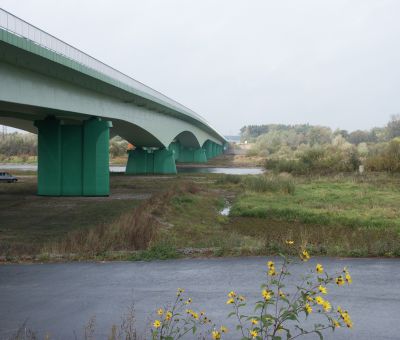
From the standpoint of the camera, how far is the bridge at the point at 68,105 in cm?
1822

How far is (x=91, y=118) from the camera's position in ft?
95.1

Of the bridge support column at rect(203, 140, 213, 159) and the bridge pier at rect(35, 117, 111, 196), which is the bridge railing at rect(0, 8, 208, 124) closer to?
the bridge pier at rect(35, 117, 111, 196)

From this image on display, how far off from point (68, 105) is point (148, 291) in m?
16.9

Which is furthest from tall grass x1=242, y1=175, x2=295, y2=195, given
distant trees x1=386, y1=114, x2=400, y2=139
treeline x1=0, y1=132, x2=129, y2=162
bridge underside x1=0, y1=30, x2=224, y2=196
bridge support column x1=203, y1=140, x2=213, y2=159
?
distant trees x1=386, y1=114, x2=400, y2=139

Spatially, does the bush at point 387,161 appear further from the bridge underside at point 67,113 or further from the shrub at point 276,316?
the shrub at point 276,316

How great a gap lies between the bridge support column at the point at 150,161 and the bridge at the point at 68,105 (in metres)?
6.68

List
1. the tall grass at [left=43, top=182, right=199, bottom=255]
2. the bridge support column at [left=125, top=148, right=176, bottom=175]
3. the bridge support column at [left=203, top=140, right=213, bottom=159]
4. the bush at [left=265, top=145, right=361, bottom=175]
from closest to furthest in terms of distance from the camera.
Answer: the tall grass at [left=43, top=182, right=199, bottom=255] < the bush at [left=265, top=145, right=361, bottom=175] < the bridge support column at [left=125, top=148, right=176, bottom=175] < the bridge support column at [left=203, top=140, right=213, bottom=159]

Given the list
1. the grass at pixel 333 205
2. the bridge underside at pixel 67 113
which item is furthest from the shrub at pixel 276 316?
the bridge underside at pixel 67 113

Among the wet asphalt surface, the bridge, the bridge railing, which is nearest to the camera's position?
the wet asphalt surface

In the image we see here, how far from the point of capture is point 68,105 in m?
23.7

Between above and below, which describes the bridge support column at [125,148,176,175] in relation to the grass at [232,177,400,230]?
above

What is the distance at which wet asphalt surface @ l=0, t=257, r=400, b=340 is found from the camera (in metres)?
6.87

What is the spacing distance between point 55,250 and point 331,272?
6270mm

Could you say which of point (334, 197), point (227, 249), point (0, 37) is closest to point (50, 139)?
point (0, 37)
